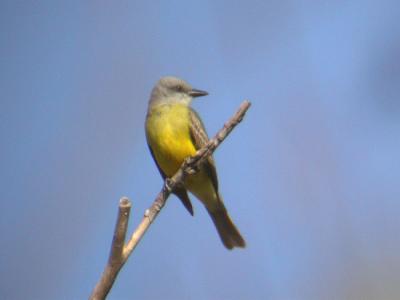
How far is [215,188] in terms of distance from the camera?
558 cm

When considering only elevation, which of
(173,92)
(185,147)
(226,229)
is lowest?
(226,229)

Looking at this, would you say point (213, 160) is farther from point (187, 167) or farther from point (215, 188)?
point (187, 167)

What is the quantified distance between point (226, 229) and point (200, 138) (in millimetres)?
860

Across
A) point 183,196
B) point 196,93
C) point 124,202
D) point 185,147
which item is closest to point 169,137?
point 185,147

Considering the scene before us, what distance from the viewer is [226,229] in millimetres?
5648

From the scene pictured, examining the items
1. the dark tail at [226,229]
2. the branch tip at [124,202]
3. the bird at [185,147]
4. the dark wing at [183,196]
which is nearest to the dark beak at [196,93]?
the bird at [185,147]

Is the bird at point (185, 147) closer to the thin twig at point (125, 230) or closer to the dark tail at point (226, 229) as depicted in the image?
the dark tail at point (226, 229)

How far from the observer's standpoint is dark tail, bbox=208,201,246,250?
5453mm

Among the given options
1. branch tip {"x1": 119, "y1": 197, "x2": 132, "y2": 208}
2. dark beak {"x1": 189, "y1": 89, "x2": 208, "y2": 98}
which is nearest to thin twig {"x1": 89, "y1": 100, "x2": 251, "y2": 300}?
branch tip {"x1": 119, "y1": 197, "x2": 132, "y2": 208}

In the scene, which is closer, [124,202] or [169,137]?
[124,202]

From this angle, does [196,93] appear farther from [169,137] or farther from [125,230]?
[125,230]

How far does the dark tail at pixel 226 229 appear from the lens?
215 inches

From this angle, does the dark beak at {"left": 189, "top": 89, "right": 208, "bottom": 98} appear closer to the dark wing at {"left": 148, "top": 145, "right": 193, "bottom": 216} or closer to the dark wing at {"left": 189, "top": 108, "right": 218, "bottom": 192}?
the dark wing at {"left": 189, "top": 108, "right": 218, "bottom": 192}

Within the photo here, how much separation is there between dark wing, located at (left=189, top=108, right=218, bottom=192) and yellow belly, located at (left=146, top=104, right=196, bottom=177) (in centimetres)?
4
